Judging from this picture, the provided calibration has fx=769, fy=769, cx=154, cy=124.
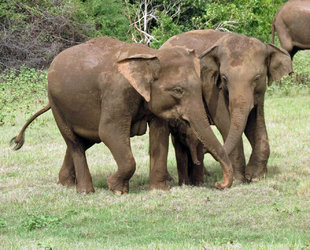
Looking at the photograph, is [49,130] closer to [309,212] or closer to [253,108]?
[253,108]

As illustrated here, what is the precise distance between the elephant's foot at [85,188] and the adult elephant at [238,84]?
108 centimetres

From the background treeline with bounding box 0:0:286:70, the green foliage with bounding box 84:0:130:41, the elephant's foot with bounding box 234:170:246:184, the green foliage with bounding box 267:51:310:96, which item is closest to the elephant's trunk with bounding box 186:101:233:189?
the elephant's foot with bounding box 234:170:246:184

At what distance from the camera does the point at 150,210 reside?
7.62 meters

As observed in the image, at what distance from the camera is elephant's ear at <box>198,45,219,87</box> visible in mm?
8742

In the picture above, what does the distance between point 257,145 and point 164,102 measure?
1.60 m

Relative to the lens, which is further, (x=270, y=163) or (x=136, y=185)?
(x=270, y=163)

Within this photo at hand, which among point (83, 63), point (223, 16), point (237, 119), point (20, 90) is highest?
point (83, 63)

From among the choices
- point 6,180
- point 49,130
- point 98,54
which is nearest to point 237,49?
point 98,54

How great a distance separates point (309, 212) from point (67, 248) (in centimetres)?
262

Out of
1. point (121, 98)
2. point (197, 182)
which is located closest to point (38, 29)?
point (197, 182)

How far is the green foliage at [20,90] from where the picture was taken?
14.9 metres

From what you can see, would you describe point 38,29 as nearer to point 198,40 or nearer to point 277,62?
point 198,40

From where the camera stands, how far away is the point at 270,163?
1022 cm

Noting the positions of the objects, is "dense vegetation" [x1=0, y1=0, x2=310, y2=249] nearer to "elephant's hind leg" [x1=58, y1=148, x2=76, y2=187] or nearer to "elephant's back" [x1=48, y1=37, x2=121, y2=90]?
"elephant's hind leg" [x1=58, y1=148, x2=76, y2=187]
